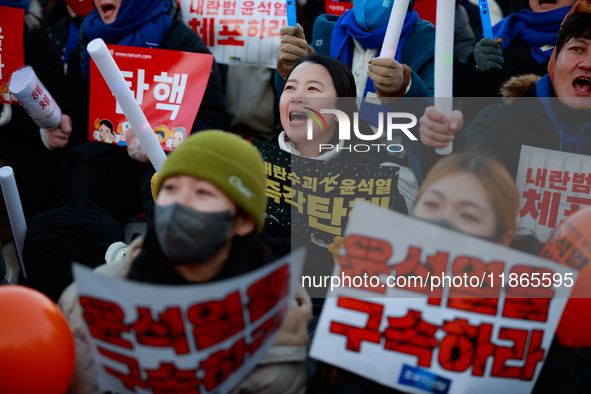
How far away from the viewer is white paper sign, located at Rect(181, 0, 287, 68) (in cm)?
378

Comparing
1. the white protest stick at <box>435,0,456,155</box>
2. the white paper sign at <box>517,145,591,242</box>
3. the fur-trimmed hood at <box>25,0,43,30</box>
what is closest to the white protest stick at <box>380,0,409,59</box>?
the white protest stick at <box>435,0,456,155</box>

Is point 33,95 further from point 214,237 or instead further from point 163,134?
point 214,237

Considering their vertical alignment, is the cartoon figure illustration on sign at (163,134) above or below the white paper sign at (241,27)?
below

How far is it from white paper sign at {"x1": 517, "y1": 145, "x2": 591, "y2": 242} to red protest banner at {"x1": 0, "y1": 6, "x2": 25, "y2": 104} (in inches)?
122

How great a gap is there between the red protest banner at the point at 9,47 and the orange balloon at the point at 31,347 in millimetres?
2292

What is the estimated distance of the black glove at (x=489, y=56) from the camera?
2.97 m

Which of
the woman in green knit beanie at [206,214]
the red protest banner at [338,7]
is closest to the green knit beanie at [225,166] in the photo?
the woman in green knit beanie at [206,214]

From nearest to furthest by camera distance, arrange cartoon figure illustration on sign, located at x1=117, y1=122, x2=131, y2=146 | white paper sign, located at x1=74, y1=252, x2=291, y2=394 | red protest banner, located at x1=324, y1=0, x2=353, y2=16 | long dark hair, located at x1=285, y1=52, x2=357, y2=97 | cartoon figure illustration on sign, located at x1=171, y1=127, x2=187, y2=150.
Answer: white paper sign, located at x1=74, y1=252, x2=291, y2=394
long dark hair, located at x1=285, y1=52, x2=357, y2=97
cartoon figure illustration on sign, located at x1=171, y1=127, x2=187, y2=150
cartoon figure illustration on sign, located at x1=117, y1=122, x2=131, y2=146
red protest banner, located at x1=324, y1=0, x2=353, y2=16

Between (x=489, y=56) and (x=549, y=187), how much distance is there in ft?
3.23

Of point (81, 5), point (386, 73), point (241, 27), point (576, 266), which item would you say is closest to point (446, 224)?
point (576, 266)

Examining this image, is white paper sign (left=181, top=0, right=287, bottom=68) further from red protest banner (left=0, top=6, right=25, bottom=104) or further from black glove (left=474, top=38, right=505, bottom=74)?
black glove (left=474, top=38, right=505, bottom=74)

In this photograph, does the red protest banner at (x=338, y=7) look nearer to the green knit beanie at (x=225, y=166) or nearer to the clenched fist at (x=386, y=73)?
the clenched fist at (x=386, y=73)

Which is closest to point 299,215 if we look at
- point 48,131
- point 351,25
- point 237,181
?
point 237,181

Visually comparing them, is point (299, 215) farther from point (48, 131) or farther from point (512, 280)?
point (48, 131)
